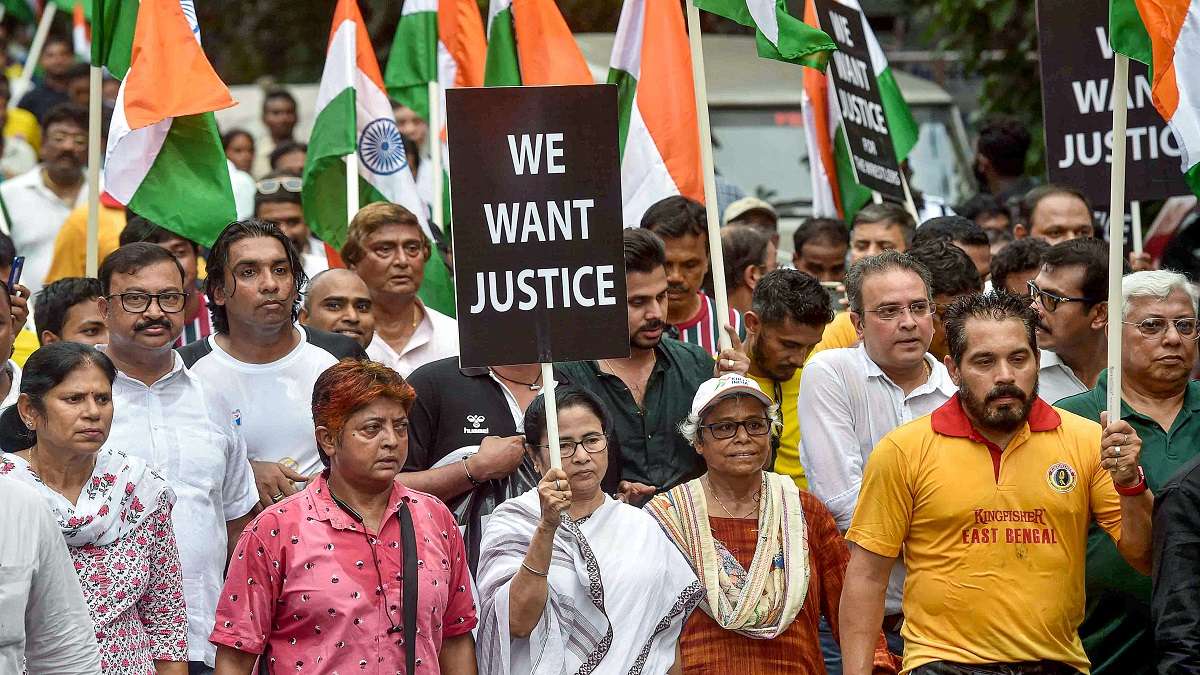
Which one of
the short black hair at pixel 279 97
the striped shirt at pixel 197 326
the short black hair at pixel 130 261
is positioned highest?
the short black hair at pixel 279 97

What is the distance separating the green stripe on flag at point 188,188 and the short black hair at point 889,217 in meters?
2.96

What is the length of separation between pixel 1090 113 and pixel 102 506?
5.02m

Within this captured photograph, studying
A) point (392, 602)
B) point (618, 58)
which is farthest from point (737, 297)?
point (392, 602)

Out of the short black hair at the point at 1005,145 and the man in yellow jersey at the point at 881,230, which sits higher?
the short black hair at the point at 1005,145

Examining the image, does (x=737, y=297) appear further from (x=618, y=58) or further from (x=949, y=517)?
(x=949, y=517)

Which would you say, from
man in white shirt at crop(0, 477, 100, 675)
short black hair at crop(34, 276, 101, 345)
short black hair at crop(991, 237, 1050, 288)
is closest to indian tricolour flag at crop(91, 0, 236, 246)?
short black hair at crop(34, 276, 101, 345)

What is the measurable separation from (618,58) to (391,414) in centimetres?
377

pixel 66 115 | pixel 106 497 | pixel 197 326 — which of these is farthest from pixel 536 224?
pixel 66 115

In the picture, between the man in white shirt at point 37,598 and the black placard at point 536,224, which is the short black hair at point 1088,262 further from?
the man in white shirt at point 37,598

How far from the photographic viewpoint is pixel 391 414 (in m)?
5.98

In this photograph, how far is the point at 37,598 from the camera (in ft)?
17.3

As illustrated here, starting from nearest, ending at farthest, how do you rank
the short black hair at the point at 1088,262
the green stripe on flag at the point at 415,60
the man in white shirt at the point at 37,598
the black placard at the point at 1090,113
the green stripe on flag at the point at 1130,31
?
the man in white shirt at the point at 37,598 < the green stripe on flag at the point at 1130,31 < the short black hair at the point at 1088,262 < the black placard at the point at 1090,113 < the green stripe on flag at the point at 415,60

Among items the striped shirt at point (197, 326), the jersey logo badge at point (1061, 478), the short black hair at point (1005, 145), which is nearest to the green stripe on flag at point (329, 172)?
the striped shirt at point (197, 326)

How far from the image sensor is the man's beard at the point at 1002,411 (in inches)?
230
